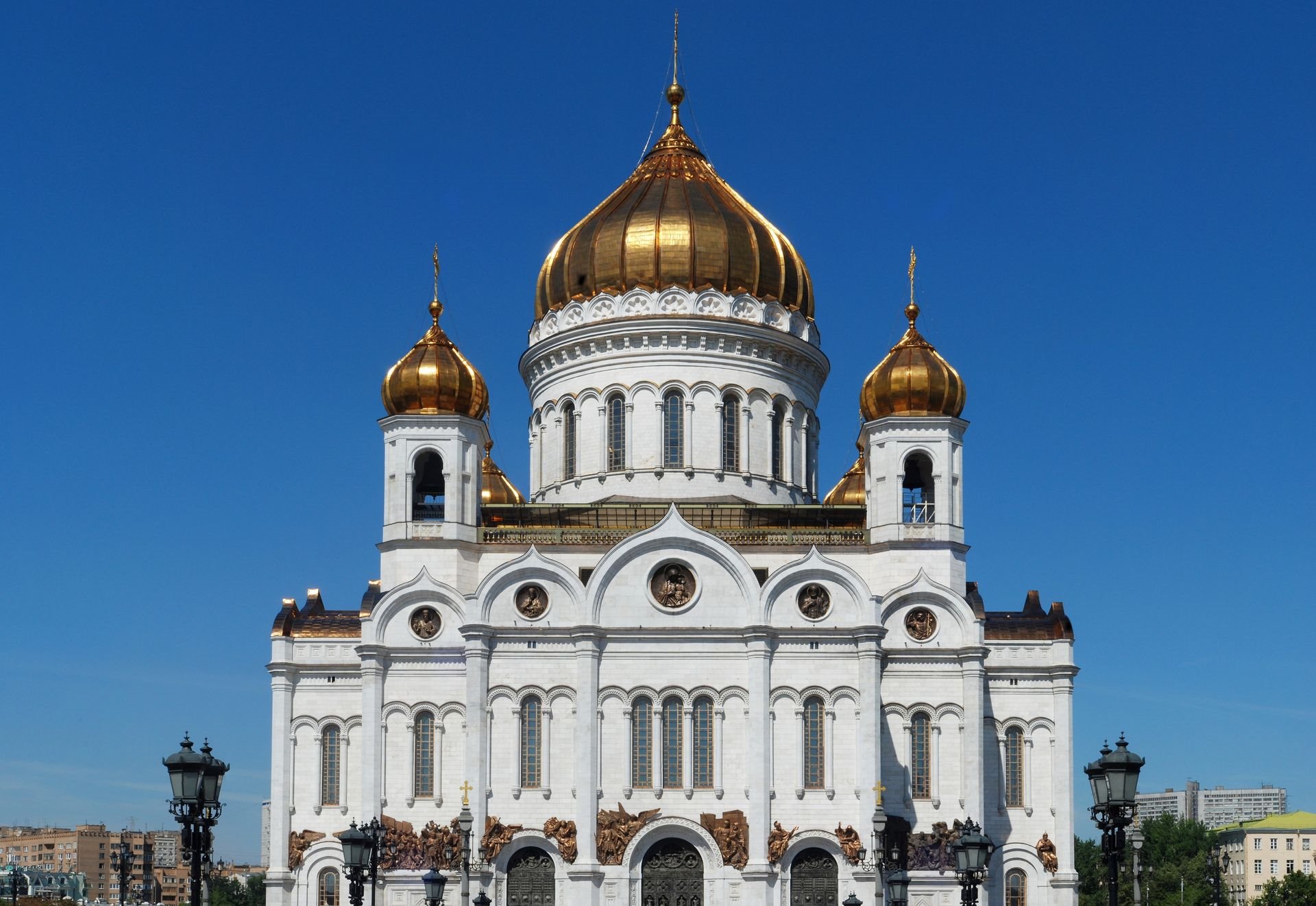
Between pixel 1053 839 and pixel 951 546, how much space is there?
7.49 meters

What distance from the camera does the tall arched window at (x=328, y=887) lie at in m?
45.1

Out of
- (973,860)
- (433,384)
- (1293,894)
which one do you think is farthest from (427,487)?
(1293,894)

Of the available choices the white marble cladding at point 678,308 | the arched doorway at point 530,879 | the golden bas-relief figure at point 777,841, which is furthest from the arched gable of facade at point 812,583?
the white marble cladding at point 678,308

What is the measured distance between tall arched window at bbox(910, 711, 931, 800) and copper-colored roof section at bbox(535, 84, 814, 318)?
1286cm

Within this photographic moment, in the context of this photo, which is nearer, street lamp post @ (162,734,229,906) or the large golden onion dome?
street lamp post @ (162,734,229,906)

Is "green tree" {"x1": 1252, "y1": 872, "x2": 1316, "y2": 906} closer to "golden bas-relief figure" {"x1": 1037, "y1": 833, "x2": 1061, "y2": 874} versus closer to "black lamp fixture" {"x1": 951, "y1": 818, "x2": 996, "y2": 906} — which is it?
"golden bas-relief figure" {"x1": 1037, "y1": 833, "x2": 1061, "y2": 874}

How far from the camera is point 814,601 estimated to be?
44.8 meters

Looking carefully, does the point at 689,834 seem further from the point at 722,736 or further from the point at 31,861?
the point at 31,861

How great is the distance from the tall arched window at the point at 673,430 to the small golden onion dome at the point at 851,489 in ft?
24.7

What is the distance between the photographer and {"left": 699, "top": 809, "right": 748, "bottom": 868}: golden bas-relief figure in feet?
Answer: 141

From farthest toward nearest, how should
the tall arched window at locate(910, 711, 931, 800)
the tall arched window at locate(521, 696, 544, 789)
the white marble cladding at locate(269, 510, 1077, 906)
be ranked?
the tall arched window at locate(910, 711, 931, 800) → the tall arched window at locate(521, 696, 544, 789) → the white marble cladding at locate(269, 510, 1077, 906)

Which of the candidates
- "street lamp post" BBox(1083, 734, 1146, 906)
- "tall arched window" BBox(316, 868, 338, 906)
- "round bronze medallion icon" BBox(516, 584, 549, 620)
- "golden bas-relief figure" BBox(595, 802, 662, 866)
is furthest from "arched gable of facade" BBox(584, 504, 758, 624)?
"street lamp post" BBox(1083, 734, 1146, 906)

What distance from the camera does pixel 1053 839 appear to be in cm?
4522

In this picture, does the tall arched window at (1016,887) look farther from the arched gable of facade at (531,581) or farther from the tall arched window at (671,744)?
the arched gable of facade at (531,581)
